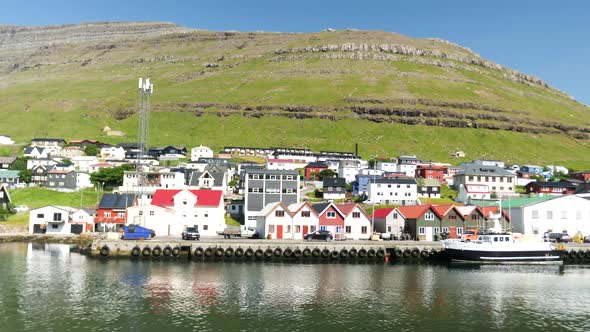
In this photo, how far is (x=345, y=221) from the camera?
78688mm

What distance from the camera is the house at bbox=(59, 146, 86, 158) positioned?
175625 millimetres

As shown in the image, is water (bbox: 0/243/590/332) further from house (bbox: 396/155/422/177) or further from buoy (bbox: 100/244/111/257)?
house (bbox: 396/155/422/177)

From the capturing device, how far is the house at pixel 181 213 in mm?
79062

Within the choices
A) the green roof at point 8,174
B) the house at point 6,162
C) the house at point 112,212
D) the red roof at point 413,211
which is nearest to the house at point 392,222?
the red roof at point 413,211

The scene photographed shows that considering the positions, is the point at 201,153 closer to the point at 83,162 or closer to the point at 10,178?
the point at 83,162

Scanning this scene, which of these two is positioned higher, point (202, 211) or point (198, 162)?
point (198, 162)

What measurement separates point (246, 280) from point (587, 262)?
49060mm

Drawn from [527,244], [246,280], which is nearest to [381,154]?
[527,244]

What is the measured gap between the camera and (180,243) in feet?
212

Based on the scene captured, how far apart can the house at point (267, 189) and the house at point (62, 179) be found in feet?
189

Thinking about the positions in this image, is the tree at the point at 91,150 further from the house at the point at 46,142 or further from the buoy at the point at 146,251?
the buoy at the point at 146,251

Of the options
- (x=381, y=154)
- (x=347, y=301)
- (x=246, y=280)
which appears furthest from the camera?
(x=381, y=154)

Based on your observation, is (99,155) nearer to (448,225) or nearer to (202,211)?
(202,211)

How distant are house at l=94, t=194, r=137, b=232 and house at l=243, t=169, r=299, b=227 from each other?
20.2 meters
